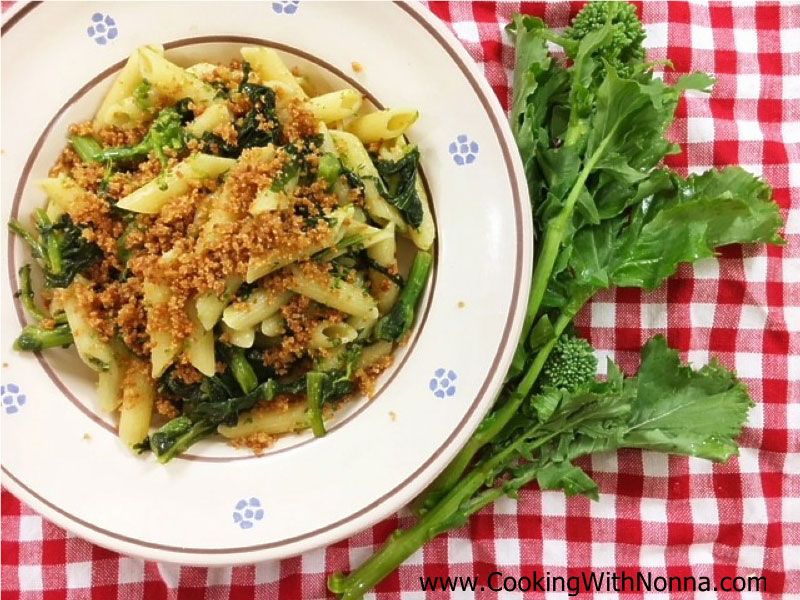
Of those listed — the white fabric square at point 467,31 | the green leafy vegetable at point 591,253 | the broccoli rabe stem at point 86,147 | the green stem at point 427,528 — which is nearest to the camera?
the broccoli rabe stem at point 86,147

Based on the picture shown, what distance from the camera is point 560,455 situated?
76.4 inches

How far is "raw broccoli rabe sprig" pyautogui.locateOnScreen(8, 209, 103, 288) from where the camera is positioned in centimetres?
169

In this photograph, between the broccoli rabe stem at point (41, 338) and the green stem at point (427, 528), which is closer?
the broccoli rabe stem at point (41, 338)

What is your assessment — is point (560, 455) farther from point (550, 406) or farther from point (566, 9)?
point (566, 9)

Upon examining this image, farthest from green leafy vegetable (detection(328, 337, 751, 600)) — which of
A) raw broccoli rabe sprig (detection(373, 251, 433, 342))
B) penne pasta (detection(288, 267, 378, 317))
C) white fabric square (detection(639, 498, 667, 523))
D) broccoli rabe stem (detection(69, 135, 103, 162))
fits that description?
broccoli rabe stem (detection(69, 135, 103, 162))

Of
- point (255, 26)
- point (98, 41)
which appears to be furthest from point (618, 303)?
point (98, 41)

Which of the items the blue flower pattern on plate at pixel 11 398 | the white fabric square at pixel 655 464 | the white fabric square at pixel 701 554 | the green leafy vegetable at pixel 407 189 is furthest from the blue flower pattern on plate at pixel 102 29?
the white fabric square at pixel 701 554

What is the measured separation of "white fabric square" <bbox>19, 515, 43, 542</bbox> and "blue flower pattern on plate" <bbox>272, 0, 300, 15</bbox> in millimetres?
1475

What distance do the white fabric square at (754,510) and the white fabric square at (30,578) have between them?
6.14 ft

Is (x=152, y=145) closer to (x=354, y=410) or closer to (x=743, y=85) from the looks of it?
(x=354, y=410)

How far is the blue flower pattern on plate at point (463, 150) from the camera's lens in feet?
5.46

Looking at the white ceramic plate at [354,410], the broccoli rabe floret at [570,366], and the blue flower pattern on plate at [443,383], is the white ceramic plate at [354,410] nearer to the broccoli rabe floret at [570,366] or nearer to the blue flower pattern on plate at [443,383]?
the blue flower pattern on plate at [443,383]

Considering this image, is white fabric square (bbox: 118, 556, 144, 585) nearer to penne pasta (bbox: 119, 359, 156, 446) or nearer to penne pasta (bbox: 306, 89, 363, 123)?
penne pasta (bbox: 119, 359, 156, 446)

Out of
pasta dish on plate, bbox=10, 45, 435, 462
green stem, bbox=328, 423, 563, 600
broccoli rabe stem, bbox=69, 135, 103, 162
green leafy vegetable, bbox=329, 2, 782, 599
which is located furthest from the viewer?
green stem, bbox=328, 423, 563, 600
